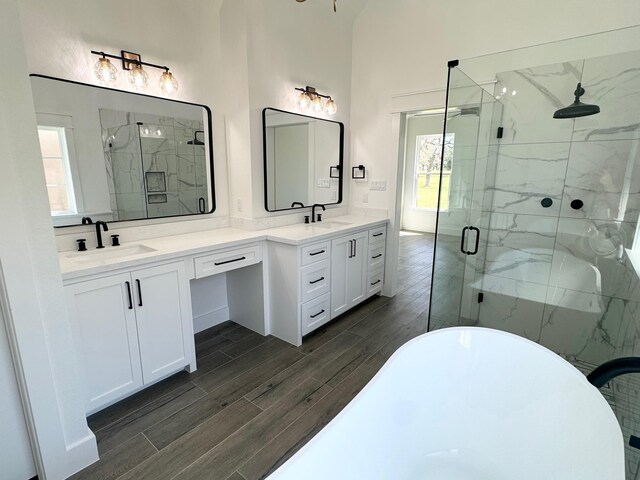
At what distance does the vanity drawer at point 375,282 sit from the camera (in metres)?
3.57

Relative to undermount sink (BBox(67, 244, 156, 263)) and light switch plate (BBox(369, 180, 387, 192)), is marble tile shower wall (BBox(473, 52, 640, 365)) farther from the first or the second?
undermount sink (BBox(67, 244, 156, 263))

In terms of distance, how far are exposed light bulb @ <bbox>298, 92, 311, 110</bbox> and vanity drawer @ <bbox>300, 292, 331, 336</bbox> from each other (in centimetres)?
184

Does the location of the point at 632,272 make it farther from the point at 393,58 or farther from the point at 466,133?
the point at 393,58

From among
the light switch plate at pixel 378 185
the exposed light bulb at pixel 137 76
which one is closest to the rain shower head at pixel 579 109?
the light switch plate at pixel 378 185

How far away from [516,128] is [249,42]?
→ 2.29m

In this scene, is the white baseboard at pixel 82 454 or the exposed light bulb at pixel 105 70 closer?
the white baseboard at pixel 82 454

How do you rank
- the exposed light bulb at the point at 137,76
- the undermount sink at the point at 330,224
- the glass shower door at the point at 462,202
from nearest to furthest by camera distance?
the exposed light bulb at the point at 137,76 < the glass shower door at the point at 462,202 < the undermount sink at the point at 330,224

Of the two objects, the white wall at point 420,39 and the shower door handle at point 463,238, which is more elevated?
the white wall at point 420,39

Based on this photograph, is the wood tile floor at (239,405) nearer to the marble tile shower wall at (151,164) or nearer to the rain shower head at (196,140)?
the marble tile shower wall at (151,164)

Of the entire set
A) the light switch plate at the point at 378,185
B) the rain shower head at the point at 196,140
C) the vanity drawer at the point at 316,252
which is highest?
the rain shower head at the point at 196,140

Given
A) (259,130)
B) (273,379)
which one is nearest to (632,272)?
(273,379)

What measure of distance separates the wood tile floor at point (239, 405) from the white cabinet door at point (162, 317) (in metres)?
0.21

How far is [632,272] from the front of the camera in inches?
86.0

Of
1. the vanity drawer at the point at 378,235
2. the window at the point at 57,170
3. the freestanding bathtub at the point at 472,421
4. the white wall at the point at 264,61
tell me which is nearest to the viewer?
the freestanding bathtub at the point at 472,421
